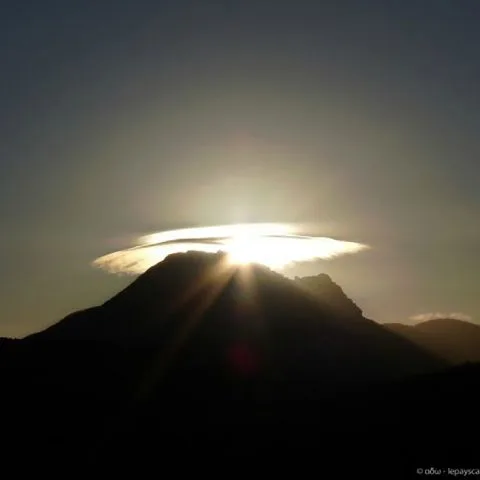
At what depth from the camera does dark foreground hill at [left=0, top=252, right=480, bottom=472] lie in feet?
201

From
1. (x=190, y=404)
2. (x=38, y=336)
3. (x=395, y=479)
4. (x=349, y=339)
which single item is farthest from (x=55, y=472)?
(x=349, y=339)

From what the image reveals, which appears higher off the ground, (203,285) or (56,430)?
(203,285)

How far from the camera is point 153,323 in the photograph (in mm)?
138375

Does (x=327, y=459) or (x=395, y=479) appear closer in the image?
(x=395, y=479)

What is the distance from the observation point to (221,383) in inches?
3784

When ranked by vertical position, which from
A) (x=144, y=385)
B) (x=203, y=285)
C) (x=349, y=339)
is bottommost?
(x=144, y=385)

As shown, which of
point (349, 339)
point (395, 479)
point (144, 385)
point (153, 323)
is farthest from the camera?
point (349, 339)

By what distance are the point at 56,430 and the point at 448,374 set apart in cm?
4638

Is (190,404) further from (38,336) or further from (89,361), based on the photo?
(38,336)

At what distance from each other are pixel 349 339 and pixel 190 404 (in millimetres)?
70887

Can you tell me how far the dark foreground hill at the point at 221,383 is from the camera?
61.2 meters

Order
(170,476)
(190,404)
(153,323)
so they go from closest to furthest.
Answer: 1. (170,476)
2. (190,404)
3. (153,323)

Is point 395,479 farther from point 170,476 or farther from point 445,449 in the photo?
point 170,476

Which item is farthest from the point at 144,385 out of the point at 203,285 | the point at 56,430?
the point at 203,285
